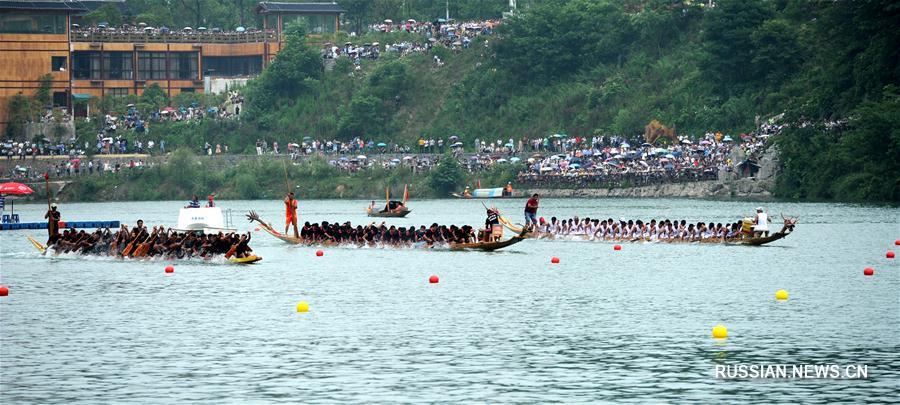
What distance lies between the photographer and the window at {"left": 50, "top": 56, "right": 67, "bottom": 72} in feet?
411

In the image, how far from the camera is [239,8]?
145 metres

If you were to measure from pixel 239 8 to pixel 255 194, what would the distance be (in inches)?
1483

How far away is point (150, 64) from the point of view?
12912 centimetres

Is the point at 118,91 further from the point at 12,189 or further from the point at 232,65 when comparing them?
the point at 12,189

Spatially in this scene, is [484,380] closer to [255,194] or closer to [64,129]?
[255,194]

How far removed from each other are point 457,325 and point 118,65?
96744 millimetres

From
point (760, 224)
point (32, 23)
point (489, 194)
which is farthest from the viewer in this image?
point (32, 23)

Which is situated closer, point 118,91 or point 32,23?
point 32,23

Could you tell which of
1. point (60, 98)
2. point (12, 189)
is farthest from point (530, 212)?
point (60, 98)

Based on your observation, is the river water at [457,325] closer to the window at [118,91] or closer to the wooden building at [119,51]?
the wooden building at [119,51]

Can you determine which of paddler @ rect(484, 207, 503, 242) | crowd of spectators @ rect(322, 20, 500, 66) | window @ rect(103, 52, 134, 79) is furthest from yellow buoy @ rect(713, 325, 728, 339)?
window @ rect(103, 52, 134, 79)

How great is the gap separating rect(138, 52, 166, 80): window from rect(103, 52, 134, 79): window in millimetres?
844

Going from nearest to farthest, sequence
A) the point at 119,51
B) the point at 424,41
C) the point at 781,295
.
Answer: the point at 781,295, the point at 424,41, the point at 119,51

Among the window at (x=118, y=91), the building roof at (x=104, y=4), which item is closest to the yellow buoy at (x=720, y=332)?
the window at (x=118, y=91)
